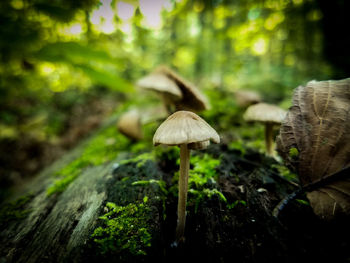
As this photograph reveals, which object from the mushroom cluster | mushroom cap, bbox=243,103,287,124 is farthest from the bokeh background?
mushroom cap, bbox=243,103,287,124

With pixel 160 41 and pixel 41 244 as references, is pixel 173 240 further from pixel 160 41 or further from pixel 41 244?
pixel 160 41

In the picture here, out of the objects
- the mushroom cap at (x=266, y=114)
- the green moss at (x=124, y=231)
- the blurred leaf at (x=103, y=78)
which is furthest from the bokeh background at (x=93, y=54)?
the mushroom cap at (x=266, y=114)

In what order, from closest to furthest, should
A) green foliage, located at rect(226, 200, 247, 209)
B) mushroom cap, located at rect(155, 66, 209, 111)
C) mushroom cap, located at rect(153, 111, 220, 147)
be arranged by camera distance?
mushroom cap, located at rect(153, 111, 220, 147) → green foliage, located at rect(226, 200, 247, 209) → mushroom cap, located at rect(155, 66, 209, 111)

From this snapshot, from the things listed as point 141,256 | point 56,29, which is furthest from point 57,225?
point 56,29

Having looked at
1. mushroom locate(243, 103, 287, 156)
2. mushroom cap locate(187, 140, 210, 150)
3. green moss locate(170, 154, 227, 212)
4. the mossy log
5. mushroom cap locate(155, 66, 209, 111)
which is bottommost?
the mossy log

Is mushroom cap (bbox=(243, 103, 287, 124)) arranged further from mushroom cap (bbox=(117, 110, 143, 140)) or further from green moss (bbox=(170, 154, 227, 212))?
mushroom cap (bbox=(117, 110, 143, 140))

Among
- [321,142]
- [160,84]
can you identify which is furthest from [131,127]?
[321,142]

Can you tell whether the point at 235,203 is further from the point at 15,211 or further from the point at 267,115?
the point at 15,211
